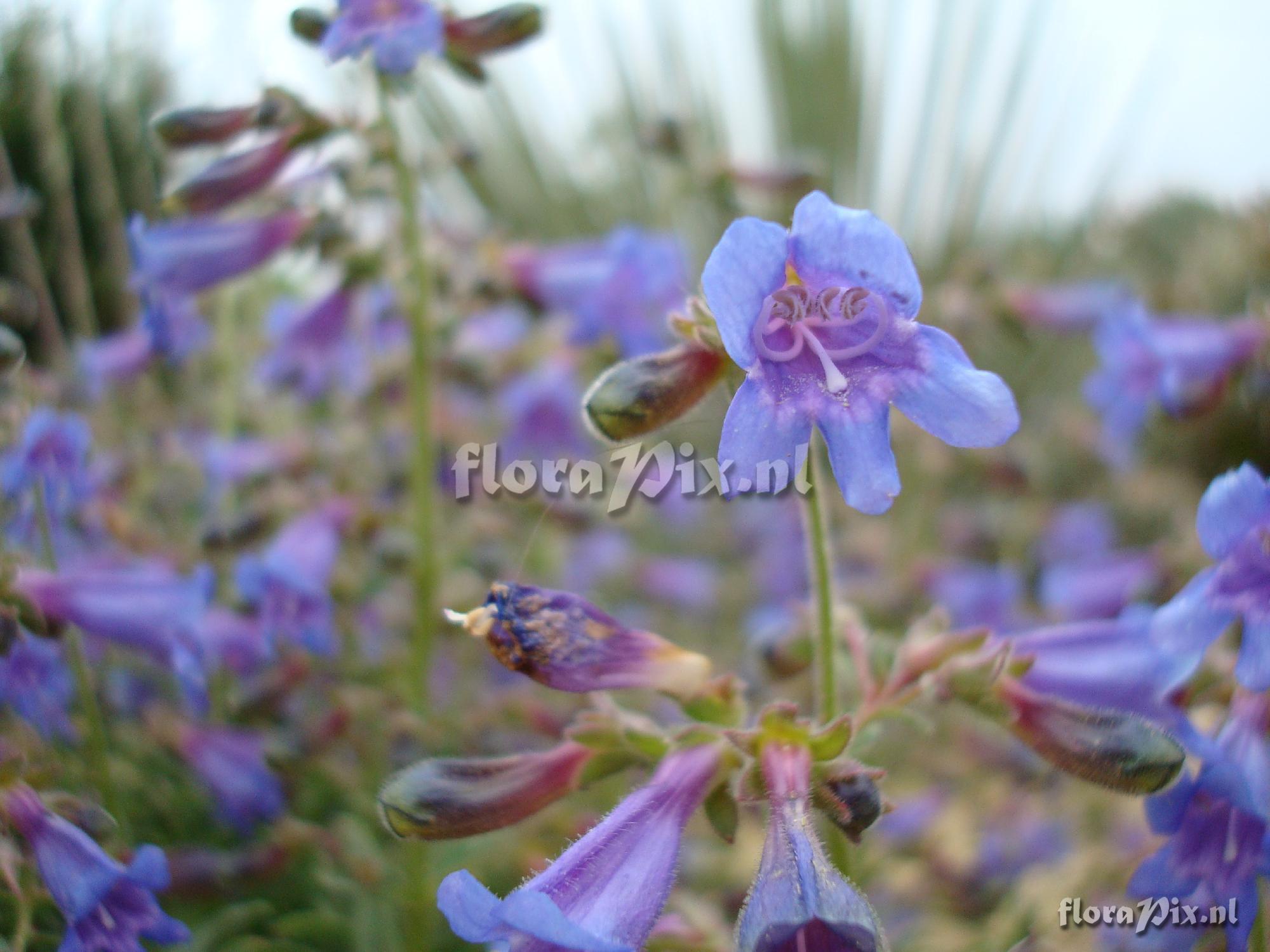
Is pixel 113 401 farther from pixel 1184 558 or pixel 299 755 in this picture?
pixel 1184 558

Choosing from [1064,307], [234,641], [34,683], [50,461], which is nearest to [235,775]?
[234,641]

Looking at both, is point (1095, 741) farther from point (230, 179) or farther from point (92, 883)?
point (230, 179)

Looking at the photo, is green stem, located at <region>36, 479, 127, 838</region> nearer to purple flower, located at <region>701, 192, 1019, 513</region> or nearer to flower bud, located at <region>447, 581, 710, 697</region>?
flower bud, located at <region>447, 581, 710, 697</region>

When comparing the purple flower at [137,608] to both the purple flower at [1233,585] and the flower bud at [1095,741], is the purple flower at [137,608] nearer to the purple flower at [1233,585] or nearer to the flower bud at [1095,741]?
the flower bud at [1095,741]

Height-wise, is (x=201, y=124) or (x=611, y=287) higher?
(x=201, y=124)

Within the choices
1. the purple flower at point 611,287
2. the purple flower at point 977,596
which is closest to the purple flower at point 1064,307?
the purple flower at point 977,596

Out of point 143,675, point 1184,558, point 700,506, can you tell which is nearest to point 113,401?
point 143,675

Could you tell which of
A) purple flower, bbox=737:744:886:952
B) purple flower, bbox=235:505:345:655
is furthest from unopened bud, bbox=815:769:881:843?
purple flower, bbox=235:505:345:655
